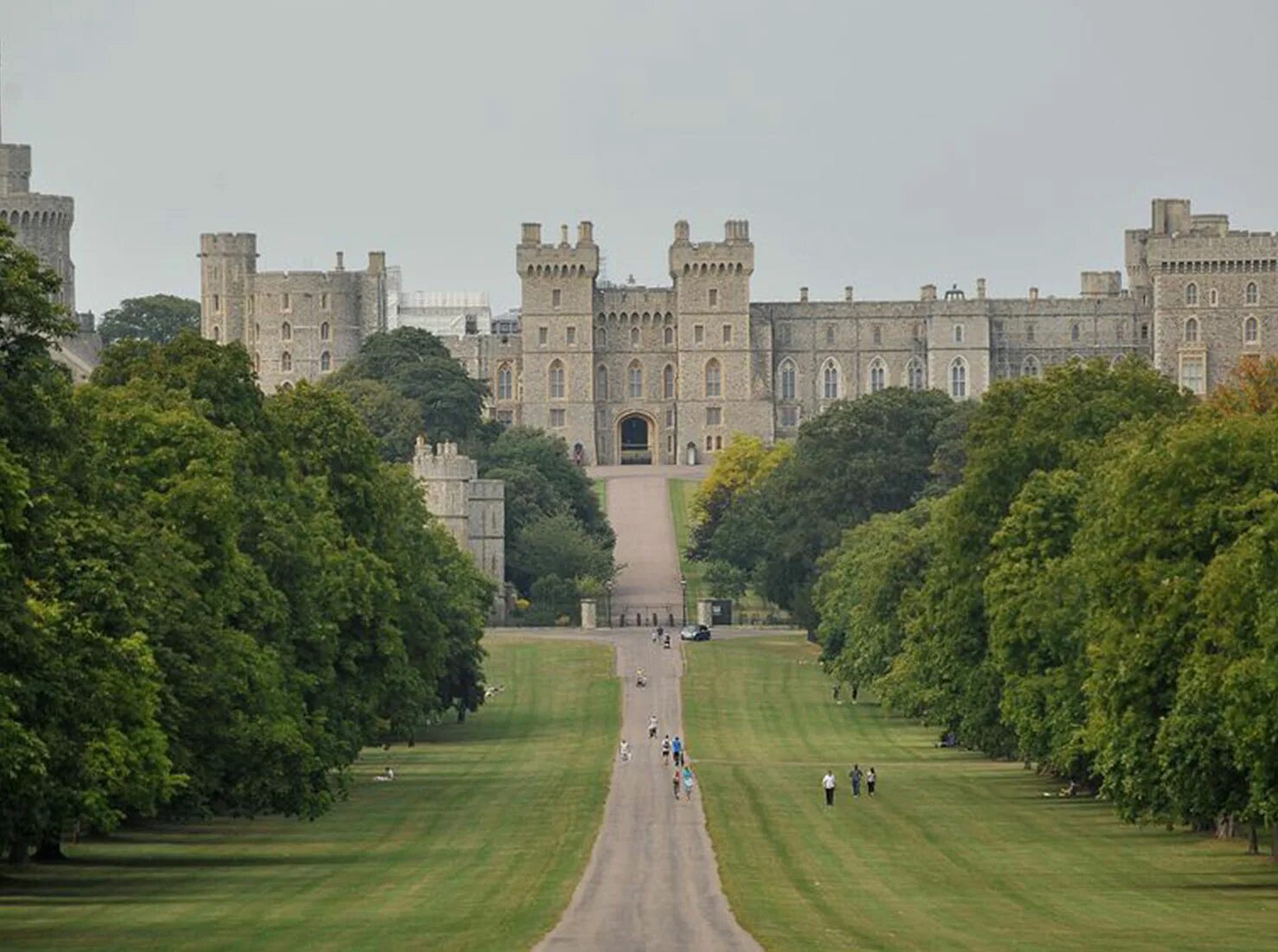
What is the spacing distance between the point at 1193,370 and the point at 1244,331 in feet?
12.2

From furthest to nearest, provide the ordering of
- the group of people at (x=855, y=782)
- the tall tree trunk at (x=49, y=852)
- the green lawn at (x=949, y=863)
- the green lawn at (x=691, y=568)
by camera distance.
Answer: the green lawn at (x=691, y=568)
the group of people at (x=855, y=782)
the tall tree trunk at (x=49, y=852)
the green lawn at (x=949, y=863)

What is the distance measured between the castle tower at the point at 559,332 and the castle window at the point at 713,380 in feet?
19.0

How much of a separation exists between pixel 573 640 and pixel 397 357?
51.8m

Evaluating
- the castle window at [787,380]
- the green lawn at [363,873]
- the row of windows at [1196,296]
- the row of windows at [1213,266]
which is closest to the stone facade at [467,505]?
the green lawn at [363,873]

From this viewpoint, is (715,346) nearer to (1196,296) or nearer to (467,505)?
(1196,296)

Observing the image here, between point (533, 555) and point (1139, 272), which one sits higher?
point (1139, 272)

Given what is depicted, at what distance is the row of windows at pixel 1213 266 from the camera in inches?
7421

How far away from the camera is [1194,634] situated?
51.4 metres

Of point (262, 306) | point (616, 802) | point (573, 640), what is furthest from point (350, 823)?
point (262, 306)

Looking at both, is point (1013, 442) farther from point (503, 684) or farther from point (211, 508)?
point (503, 684)

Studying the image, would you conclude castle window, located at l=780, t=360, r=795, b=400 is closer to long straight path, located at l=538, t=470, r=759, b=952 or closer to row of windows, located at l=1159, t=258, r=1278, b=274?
row of windows, located at l=1159, t=258, r=1278, b=274

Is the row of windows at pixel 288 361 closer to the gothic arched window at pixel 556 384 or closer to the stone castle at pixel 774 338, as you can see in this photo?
the stone castle at pixel 774 338

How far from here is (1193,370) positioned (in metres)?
187

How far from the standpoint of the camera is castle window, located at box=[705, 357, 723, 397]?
188375mm
